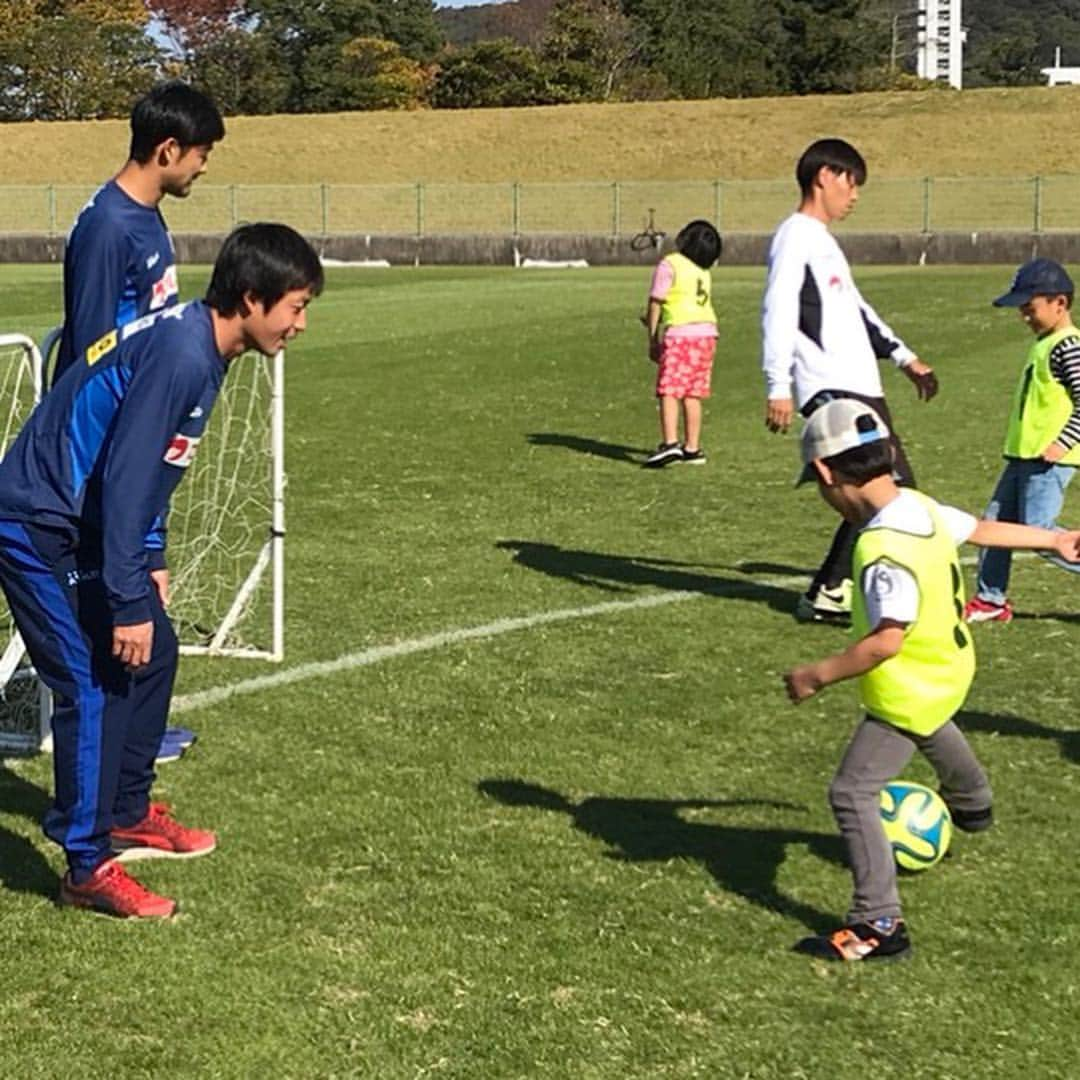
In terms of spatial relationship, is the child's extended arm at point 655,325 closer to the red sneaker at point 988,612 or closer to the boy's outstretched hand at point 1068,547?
the red sneaker at point 988,612

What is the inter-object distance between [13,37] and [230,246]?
78110 millimetres

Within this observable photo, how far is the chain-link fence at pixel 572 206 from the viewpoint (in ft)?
156

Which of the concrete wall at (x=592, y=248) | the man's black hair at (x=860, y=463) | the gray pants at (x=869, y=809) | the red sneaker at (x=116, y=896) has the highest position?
the concrete wall at (x=592, y=248)

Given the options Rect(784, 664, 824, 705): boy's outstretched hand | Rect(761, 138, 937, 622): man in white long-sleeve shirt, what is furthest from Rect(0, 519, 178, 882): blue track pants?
Rect(761, 138, 937, 622): man in white long-sleeve shirt

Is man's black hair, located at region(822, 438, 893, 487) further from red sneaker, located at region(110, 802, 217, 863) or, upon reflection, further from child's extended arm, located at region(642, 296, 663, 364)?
child's extended arm, located at region(642, 296, 663, 364)

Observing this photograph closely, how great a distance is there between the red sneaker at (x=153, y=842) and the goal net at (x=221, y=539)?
113 cm

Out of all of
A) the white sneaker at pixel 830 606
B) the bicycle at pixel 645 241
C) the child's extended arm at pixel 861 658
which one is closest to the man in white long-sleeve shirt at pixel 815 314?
the white sneaker at pixel 830 606

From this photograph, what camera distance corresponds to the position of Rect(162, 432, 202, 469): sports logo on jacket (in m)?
4.18

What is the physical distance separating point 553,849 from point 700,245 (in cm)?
792

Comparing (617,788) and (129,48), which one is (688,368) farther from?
(129,48)

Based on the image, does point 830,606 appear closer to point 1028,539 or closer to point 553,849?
point 553,849

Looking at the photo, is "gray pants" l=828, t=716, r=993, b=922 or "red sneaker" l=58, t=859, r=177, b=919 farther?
"red sneaker" l=58, t=859, r=177, b=919

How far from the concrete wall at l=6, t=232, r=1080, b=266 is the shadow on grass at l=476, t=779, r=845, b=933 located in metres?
36.7

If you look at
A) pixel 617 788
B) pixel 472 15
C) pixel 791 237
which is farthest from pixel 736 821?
pixel 472 15
